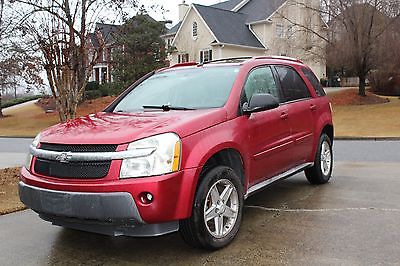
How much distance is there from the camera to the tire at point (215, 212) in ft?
13.0

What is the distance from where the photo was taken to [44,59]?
8.38 meters

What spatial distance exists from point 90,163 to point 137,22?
103 feet

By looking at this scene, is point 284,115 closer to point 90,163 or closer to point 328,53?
point 90,163

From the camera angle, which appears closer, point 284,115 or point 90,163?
point 90,163

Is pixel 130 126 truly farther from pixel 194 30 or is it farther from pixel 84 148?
pixel 194 30

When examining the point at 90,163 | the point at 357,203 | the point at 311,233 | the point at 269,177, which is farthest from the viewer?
the point at 357,203

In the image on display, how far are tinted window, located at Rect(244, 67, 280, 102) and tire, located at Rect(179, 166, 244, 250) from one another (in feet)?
3.68

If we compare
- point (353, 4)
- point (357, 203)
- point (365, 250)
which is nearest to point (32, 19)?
point (357, 203)

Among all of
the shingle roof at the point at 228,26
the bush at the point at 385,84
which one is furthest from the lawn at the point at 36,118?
the bush at the point at 385,84

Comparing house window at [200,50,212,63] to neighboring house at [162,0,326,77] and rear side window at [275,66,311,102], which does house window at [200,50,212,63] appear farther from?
rear side window at [275,66,311,102]

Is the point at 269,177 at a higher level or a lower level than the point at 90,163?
lower

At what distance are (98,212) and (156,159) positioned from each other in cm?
64

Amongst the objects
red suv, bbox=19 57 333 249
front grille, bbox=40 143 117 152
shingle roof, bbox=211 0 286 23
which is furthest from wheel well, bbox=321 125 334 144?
shingle roof, bbox=211 0 286 23

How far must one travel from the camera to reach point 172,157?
3.78m
